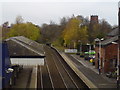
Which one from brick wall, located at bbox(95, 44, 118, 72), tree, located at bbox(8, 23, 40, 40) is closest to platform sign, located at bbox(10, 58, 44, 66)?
brick wall, located at bbox(95, 44, 118, 72)

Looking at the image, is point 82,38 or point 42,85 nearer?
point 42,85

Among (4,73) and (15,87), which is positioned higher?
(4,73)

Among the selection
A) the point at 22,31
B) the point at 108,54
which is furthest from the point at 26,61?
the point at 22,31

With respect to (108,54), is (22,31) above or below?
above

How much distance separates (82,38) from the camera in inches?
2219

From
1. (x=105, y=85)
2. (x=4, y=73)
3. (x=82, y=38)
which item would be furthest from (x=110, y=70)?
(x=82, y=38)

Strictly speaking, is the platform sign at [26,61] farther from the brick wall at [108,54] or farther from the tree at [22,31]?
the tree at [22,31]

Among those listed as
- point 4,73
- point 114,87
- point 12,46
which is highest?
point 12,46

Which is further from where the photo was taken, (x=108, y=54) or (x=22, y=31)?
(x=22, y=31)

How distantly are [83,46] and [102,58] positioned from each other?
25.2 m

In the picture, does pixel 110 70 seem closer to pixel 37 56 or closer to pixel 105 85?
pixel 105 85

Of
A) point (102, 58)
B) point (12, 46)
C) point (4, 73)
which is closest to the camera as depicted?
point (4, 73)

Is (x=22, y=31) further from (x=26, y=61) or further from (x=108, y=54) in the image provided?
(x=26, y=61)

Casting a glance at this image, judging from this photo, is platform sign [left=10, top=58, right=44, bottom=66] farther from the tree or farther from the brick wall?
the tree
